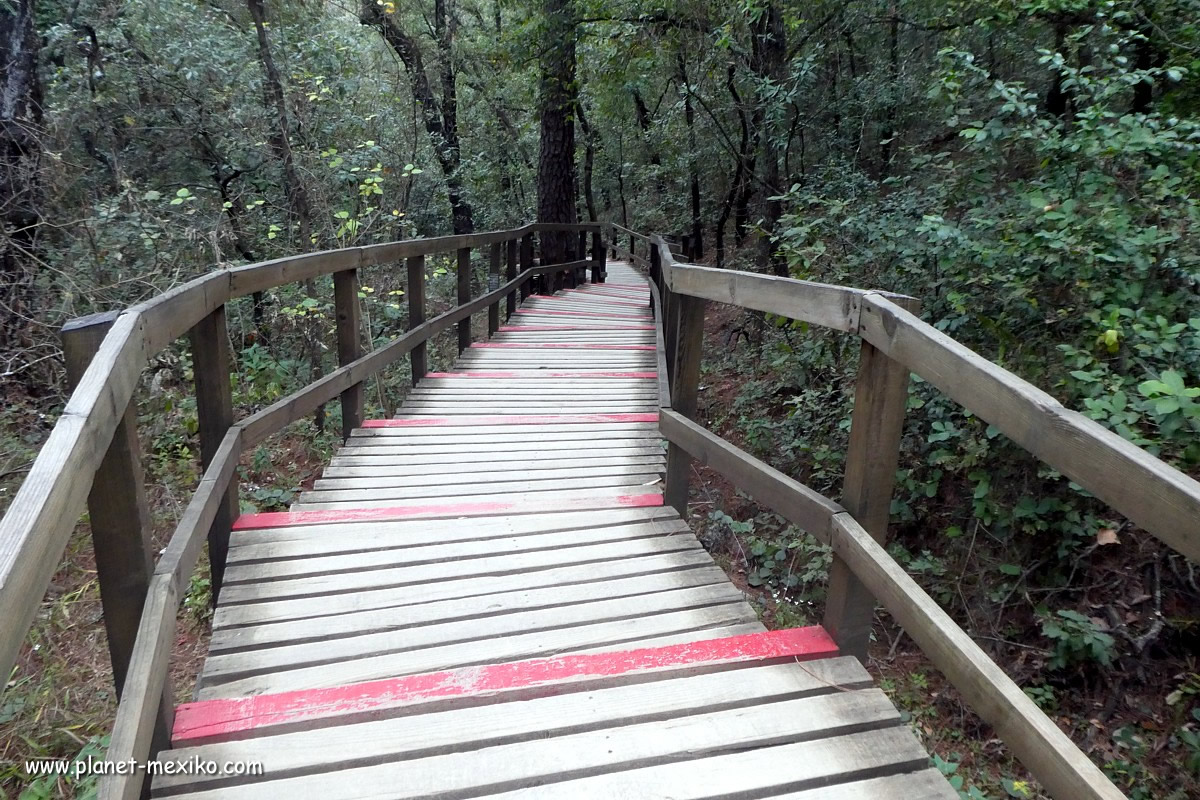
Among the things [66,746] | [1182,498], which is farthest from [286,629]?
[1182,498]

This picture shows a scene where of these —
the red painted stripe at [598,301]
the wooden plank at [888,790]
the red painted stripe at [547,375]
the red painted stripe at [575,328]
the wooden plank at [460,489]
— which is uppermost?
the wooden plank at [888,790]

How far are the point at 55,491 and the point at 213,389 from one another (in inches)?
70.1

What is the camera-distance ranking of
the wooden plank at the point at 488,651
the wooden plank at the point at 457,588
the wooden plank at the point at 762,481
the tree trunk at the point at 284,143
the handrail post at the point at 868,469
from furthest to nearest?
the tree trunk at the point at 284,143 → the wooden plank at the point at 457,588 → the wooden plank at the point at 762,481 → the wooden plank at the point at 488,651 → the handrail post at the point at 868,469

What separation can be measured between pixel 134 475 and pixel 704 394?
24.5ft

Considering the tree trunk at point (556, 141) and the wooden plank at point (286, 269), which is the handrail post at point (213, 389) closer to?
the wooden plank at point (286, 269)

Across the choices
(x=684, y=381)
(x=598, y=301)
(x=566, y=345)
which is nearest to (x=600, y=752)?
(x=684, y=381)

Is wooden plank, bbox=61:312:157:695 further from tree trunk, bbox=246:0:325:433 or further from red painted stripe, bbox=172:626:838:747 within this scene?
tree trunk, bbox=246:0:325:433

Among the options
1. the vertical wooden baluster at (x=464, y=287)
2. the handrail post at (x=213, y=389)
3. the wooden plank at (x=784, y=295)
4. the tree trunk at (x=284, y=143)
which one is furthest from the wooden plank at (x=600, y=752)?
the tree trunk at (x=284, y=143)

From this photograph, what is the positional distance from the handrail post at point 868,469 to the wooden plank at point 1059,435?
0.12m

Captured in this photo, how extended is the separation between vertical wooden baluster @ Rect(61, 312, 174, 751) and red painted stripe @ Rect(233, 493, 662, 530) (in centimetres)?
138

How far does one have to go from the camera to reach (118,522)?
1726 mm

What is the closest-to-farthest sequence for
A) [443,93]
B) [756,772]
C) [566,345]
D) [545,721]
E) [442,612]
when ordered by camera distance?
[756,772]
[545,721]
[442,612]
[566,345]
[443,93]

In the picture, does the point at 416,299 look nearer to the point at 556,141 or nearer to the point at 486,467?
the point at 486,467

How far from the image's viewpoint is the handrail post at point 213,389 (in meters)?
2.77
